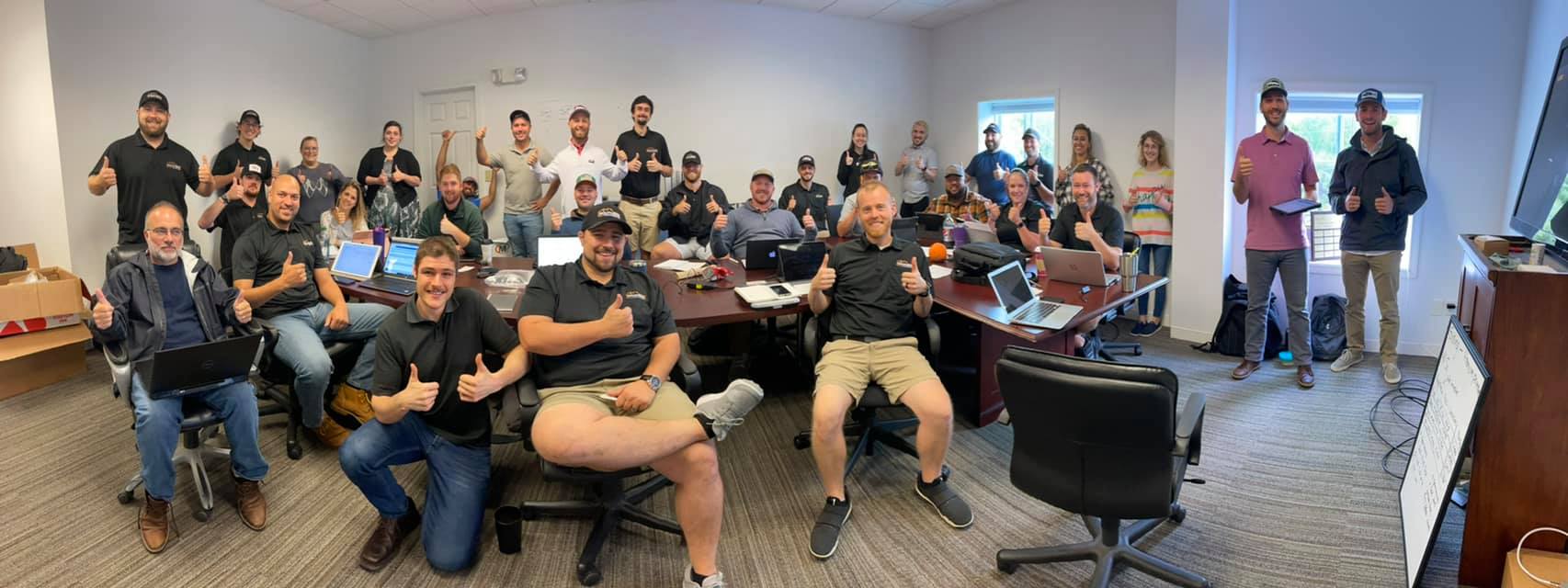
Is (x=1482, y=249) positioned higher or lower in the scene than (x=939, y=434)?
higher

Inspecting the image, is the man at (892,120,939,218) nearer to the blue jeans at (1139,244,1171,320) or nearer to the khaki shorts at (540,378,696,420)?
the blue jeans at (1139,244,1171,320)

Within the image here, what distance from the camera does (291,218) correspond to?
3.61 metres

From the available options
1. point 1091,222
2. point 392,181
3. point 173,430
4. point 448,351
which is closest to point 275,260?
point 173,430

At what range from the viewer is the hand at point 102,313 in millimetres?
2641

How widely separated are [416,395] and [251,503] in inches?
42.0

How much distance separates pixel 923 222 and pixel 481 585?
347 cm

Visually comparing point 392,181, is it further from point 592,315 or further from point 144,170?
point 592,315

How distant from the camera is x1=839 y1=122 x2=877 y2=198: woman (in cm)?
753

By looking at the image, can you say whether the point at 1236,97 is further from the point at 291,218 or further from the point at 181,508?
the point at 181,508

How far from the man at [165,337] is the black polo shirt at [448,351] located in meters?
0.84

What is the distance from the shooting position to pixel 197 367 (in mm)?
2664

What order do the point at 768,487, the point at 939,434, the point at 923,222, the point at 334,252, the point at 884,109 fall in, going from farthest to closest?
the point at 884,109 < the point at 923,222 < the point at 334,252 < the point at 768,487 < the point at 939,434

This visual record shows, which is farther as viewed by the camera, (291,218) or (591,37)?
(591,37)

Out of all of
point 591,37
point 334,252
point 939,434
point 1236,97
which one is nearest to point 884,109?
point 591,37
